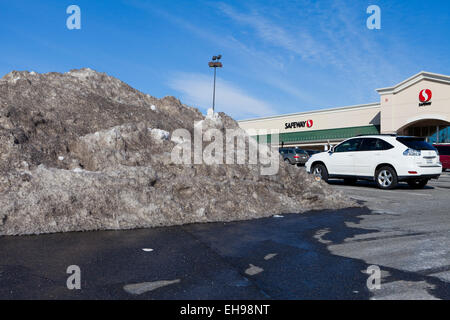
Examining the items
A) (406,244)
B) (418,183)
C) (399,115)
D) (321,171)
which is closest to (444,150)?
(418,183)

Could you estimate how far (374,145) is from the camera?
1216cm

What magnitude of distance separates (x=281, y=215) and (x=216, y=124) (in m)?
3.19

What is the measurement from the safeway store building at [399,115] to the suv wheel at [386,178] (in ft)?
102

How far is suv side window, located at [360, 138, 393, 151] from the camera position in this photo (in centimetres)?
1177

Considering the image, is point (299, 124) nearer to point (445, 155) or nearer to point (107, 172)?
point (445, 155)

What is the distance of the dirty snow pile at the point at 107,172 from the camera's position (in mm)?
5453

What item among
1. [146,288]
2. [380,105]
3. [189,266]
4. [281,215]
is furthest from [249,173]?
[380,105]

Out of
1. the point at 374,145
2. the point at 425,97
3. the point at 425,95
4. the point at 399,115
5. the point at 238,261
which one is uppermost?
the point at 425,95

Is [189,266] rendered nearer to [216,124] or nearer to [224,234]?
[224,234]

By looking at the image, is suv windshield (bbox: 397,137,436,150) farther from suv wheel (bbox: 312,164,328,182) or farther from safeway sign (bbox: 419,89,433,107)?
safeway sign (bbox: 419,89,433,107)

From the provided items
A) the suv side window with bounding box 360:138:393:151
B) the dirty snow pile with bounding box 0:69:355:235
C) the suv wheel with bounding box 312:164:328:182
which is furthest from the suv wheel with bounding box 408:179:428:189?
the dirty snow pile with bounding box 0:69:355:235

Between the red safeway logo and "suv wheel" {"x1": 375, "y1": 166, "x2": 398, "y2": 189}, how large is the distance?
32.0 meters

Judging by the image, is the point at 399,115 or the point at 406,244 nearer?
the point at 406,244

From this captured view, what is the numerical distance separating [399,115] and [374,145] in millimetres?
32811
